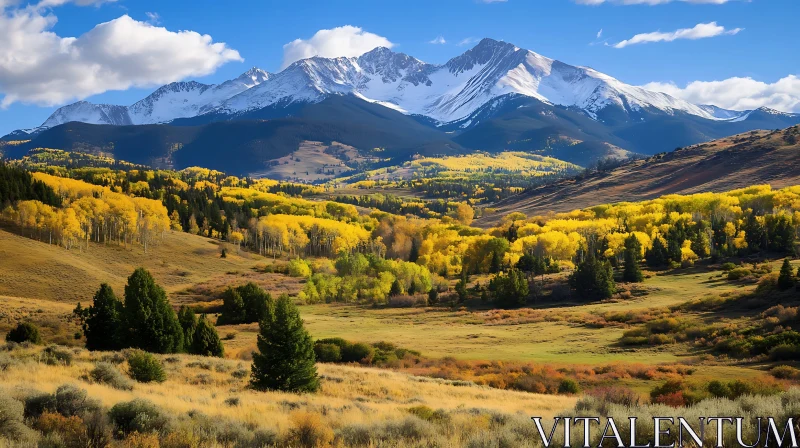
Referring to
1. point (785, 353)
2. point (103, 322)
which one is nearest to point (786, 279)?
point (785, 353)

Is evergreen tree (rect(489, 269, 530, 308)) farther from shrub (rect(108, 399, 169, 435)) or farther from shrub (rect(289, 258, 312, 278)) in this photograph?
shrub (rect(108, 399, 169, 435))

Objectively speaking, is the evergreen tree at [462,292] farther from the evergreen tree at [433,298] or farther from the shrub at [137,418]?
the shrub at [137,418]

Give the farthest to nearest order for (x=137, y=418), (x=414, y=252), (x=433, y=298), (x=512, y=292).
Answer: (x=414, y=252) → (x=433, y=298) → (x=512, y=292) → (x=137, y=418)

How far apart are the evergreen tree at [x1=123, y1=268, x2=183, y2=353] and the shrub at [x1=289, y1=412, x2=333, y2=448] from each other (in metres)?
32.2

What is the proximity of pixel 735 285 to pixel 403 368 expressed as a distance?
57779 mm

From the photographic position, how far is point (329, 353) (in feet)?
176

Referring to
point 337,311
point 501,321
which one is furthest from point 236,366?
point 337,311

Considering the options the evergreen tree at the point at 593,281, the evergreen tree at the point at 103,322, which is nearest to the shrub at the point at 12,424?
the evergreen tree at the point at 103,322

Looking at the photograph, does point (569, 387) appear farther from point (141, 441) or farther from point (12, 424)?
point (12, 424)

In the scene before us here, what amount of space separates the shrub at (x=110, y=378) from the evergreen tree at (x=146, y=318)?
18522mm

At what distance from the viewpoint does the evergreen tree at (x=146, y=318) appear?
138ft

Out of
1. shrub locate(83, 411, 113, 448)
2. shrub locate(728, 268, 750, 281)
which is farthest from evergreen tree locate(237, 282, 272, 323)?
A: shrub locate(83, 411, 113, 448)

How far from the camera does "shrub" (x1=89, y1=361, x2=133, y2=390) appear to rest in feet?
74.3

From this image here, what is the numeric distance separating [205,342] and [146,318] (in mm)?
5838
